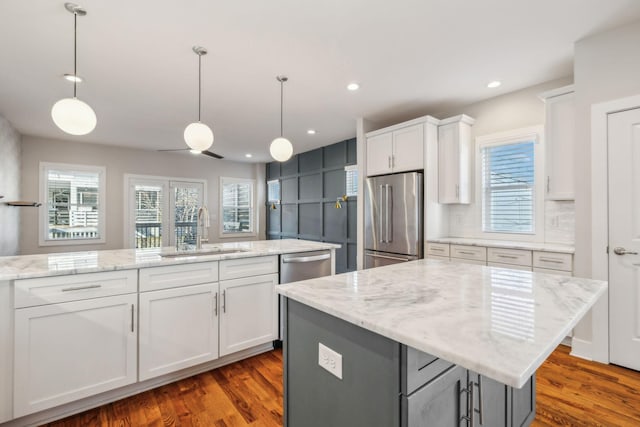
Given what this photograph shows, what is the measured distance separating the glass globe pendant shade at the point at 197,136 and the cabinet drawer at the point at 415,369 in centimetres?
229

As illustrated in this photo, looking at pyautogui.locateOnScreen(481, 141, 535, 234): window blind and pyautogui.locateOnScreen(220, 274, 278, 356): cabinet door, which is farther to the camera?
pyautogui.locateOnScreen(481, 141, 535, 234): window blind

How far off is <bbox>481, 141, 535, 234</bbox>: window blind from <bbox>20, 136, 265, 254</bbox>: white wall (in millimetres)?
5453

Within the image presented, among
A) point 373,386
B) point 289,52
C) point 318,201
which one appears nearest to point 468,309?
point 373,386

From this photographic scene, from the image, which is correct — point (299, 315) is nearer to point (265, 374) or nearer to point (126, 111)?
point (265, 374)

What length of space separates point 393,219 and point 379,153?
949mm

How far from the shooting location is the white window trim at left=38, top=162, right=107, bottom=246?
5.23 m

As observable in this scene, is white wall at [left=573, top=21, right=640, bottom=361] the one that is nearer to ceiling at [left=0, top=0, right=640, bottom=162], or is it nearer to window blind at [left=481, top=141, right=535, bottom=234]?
ceiling at [left=0, top=0, right=640, bottom=162]

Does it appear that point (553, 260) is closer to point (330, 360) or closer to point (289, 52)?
point (330, 360)

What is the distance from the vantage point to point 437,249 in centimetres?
353

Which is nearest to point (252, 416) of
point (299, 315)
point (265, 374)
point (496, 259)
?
point (265, 374)

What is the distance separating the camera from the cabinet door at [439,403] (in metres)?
0.90

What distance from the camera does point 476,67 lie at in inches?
113

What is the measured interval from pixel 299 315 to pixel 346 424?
422 millimetres

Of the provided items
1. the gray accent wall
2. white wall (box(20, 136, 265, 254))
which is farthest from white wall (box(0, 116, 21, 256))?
the gray accent wall
